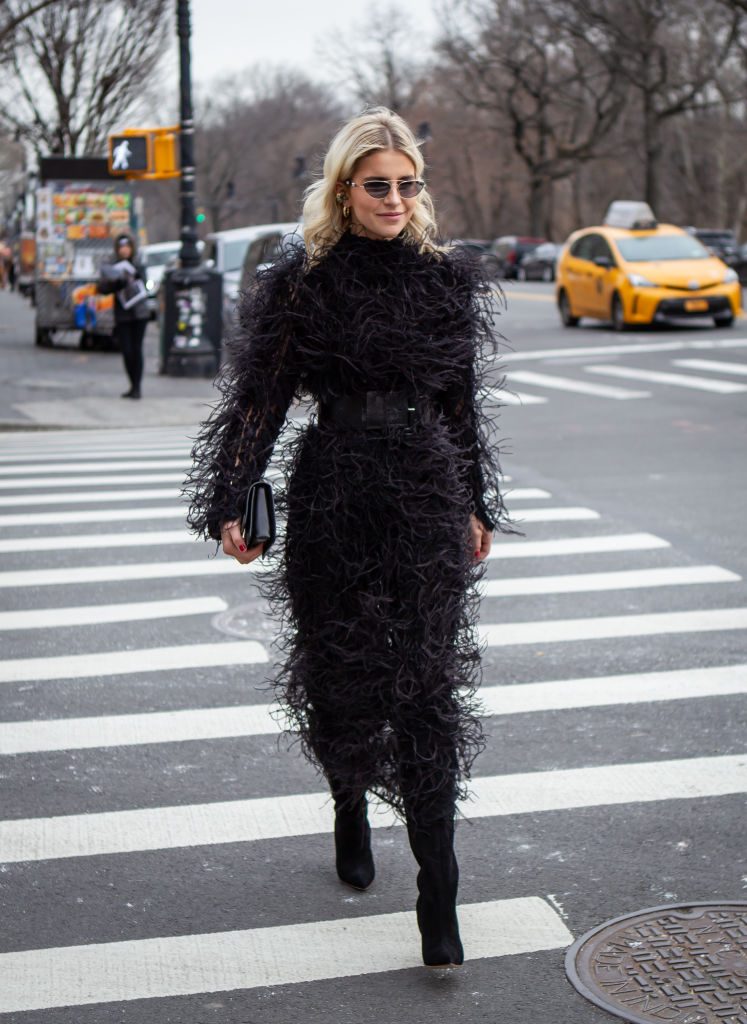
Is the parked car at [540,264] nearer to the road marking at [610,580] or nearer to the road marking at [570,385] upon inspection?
the road marking at [570,385]

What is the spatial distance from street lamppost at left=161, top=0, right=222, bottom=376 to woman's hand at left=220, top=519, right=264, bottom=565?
15.4 meters

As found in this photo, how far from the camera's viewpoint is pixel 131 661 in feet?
20.3

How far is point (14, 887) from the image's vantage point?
3.94 metres

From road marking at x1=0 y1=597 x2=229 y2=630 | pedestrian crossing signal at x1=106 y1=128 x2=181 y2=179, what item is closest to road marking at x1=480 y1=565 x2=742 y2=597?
road marking at x1=0 y1=597 x2=229 y2=630

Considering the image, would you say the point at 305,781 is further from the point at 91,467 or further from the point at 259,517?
the point at 91,467

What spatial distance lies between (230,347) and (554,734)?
85.8 inches

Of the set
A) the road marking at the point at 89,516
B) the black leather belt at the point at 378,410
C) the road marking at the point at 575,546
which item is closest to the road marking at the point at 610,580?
the road marking at the point at 575,546

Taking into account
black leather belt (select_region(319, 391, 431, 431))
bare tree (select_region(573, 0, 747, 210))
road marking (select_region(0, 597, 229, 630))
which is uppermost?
bare tree (select_region(573, 0, 747, 210))

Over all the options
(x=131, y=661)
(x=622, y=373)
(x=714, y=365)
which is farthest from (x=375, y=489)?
A: (x=714, y=365)

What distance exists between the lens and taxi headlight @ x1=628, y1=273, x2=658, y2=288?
22.5 m

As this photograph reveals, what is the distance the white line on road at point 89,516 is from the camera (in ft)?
31.1

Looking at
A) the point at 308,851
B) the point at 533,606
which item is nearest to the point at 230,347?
the point at 308,851

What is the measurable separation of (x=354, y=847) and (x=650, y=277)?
1968 centimetres

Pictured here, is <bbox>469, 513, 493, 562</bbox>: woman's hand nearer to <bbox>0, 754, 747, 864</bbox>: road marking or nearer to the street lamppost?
<bbox>0, 754, 747, 864</bbox>: road marking
